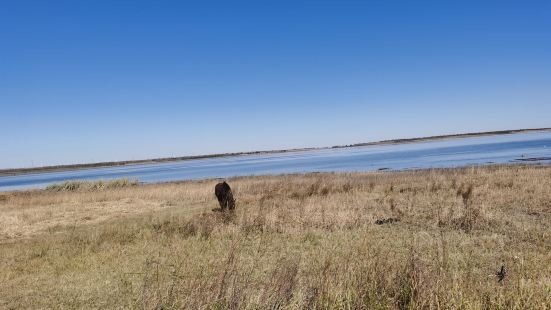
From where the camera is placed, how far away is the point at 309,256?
30.6 feet

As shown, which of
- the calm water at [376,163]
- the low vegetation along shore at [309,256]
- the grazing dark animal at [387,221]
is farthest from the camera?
the calm water at [376,163]

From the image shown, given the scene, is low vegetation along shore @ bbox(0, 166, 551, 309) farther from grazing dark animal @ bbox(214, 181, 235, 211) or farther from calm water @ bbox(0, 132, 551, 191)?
calm water @ bbox(0, 132, 551, 191)

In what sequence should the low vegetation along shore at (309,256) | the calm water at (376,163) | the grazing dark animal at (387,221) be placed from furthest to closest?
the calm water at (376,163) < the grazing dark animal at (387,221) < the low vegetation along shore at (309,256)

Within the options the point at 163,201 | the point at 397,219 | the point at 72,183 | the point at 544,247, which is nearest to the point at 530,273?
the point at 544,247

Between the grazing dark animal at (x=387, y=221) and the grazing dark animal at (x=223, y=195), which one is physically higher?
the grazing dark animal at (x=223, y=195)

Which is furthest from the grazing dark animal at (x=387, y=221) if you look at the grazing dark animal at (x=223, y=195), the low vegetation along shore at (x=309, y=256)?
the grazing dark animal at (x=223, y=195)

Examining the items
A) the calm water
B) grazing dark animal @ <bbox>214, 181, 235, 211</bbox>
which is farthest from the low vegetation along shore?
the calm water

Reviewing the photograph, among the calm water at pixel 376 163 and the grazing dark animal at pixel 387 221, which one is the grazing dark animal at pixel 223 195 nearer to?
the grazing dark animal at pixel 387 221

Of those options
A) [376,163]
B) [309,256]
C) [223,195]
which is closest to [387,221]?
[309,256]

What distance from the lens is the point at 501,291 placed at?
5.63 meters

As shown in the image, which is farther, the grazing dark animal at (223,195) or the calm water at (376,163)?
the calm water at (376,163)

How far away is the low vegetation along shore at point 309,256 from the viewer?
18.4 feet

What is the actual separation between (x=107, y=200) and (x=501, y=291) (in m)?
26.7

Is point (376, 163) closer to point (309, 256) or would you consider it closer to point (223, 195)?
point (223, 195)
